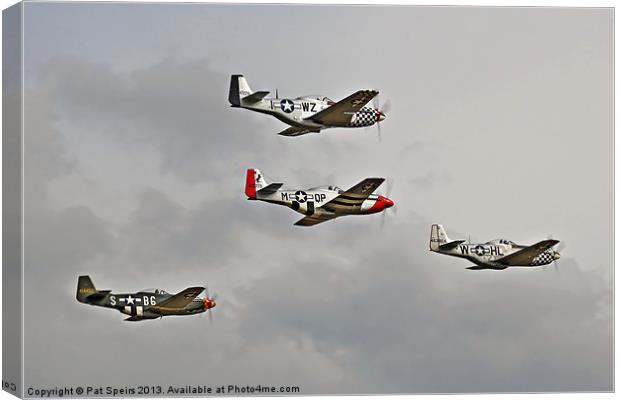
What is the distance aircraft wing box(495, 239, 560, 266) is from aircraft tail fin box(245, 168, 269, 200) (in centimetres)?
313

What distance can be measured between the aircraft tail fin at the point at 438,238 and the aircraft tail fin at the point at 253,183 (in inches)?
84.0

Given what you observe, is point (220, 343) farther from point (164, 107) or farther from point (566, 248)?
point (566, 248)

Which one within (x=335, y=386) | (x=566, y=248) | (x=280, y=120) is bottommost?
(x=335, y=386)

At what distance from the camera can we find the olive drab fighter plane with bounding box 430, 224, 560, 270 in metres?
22.6

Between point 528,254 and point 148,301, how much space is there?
4.67 meters

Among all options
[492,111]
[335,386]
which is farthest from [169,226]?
[492,111]

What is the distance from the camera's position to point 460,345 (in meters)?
22.8

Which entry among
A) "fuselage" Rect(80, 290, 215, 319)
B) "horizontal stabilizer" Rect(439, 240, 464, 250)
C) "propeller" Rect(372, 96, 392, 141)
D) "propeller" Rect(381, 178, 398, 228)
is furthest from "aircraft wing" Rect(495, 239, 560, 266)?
"fuselage" Rect(80, 290, 215, 319)

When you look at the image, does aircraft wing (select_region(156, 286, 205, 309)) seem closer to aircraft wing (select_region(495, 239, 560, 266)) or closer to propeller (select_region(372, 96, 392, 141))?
propeller (select_region(372, 96, 392, 141))

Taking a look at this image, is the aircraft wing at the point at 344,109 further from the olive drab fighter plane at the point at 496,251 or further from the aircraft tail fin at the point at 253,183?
the olive drab fighter plane at the point at 496,251

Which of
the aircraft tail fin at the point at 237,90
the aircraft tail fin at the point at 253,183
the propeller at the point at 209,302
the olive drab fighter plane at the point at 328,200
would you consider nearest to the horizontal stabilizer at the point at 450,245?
the olive drab fighter plane at the point at 328,200

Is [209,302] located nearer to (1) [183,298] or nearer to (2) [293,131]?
(1) [183,298]

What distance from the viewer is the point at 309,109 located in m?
22.4

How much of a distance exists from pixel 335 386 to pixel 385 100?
3.50 m
